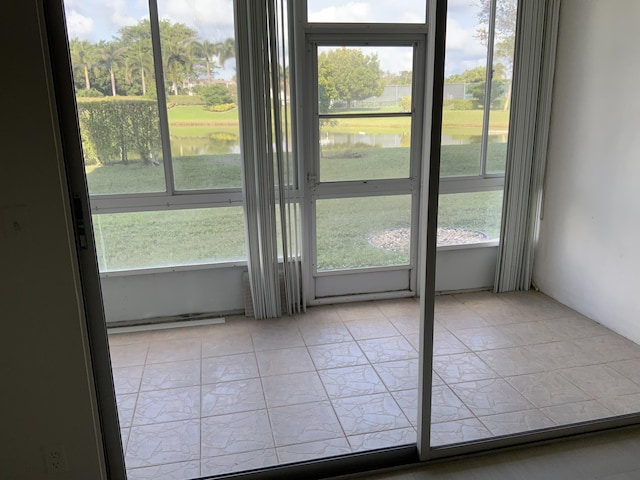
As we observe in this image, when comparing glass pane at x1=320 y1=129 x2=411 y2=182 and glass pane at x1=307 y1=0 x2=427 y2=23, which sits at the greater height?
glass pane at x1=307 y1=0 x2=427 y2=23

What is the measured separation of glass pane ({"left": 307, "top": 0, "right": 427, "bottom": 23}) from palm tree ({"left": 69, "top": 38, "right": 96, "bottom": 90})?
56.8 inches

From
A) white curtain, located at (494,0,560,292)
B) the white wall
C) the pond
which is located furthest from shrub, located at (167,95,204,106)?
the white wall

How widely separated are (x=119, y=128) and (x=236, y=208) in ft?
3.09

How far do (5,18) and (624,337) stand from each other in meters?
3.74

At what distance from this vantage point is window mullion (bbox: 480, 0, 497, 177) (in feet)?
12.5

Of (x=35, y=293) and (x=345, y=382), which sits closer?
(x=35, y=293)

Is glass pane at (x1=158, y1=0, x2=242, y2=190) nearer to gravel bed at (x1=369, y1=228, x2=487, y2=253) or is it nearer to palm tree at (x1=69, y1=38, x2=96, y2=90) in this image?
palm tree at (x1=69, y1=38, x2=96, y2=90)

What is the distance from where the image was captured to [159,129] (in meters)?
3.47

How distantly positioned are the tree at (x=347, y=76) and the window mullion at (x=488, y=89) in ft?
2.79

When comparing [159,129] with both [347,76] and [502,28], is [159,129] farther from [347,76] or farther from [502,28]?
[502,28]

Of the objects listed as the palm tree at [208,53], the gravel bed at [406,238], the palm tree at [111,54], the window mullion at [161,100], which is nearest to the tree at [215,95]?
the palm tree at [208,53]

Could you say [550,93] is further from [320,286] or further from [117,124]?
[117,124]

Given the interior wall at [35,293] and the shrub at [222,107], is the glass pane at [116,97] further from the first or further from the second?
the interior wall at [35,293]

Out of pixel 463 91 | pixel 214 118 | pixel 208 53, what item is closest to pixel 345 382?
pixel 214 118
